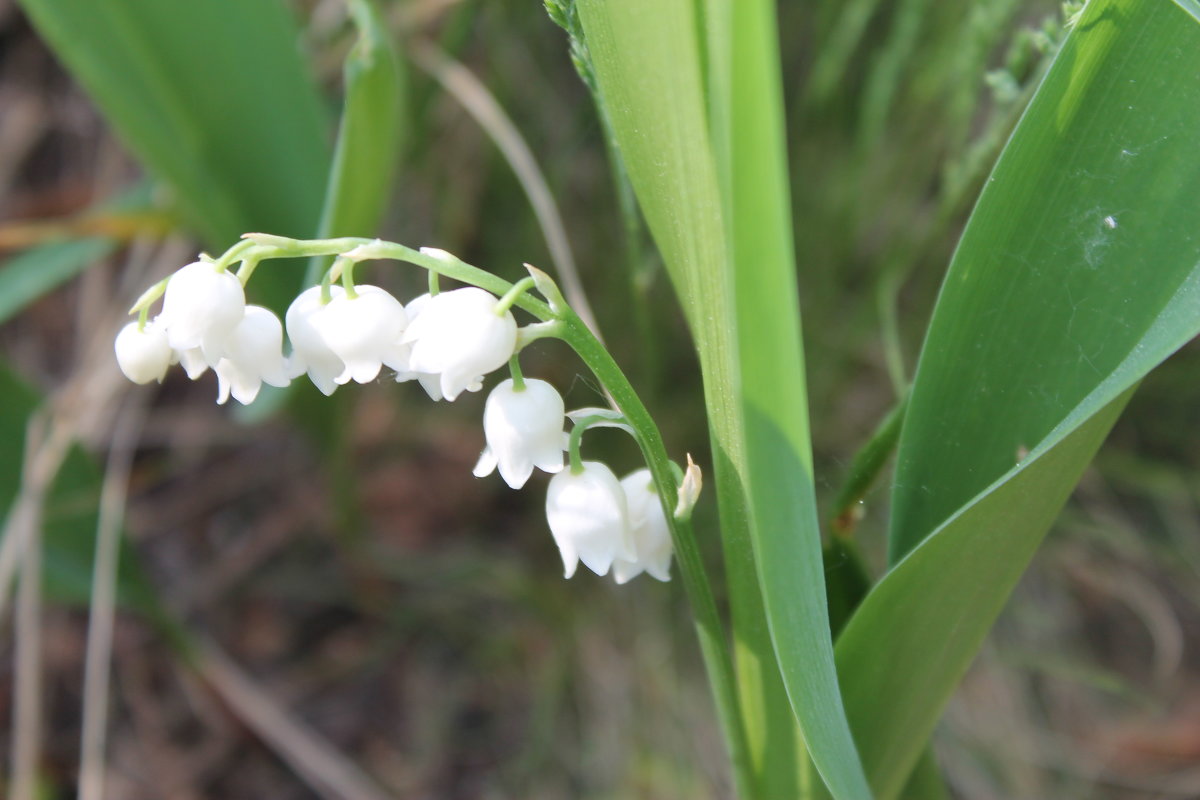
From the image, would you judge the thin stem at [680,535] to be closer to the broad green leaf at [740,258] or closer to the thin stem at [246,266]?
the broad green leaf at [740,258]

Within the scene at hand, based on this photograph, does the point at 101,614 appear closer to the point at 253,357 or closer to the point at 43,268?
the point at 43,268

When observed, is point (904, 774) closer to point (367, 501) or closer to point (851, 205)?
point (851, 205)

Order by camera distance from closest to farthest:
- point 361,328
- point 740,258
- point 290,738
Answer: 1. point 740,258
2. point 361,328
3. point 290,738

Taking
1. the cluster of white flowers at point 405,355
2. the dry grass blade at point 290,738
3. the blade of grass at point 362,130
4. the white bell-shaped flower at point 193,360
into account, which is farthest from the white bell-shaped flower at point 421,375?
the dry grass blade at point 290,738

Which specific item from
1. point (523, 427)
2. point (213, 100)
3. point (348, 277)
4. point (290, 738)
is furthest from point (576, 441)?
point (290, 738)

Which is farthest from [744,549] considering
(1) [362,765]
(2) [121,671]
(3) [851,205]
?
(2) [121,671]

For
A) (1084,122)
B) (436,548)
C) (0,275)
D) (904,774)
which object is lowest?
(436,548)

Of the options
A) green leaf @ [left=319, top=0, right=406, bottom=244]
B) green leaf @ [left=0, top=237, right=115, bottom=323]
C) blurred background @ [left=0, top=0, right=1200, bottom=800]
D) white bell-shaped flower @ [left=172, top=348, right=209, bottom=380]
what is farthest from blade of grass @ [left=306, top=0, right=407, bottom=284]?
green leaf @ [left=0, top=237, right=115, bottom=323]
